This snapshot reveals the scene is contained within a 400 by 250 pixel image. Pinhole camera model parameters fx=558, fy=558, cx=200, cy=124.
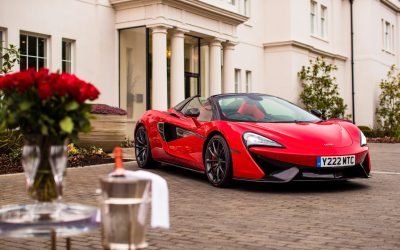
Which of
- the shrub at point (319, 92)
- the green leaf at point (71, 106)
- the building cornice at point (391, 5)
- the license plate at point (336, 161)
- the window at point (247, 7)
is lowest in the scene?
the license plate at point (336, 161)

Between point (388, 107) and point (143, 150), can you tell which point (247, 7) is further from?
point (143, 150)

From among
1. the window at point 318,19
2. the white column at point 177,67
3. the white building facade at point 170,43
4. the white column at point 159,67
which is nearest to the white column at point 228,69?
the white building facade at point 170,43

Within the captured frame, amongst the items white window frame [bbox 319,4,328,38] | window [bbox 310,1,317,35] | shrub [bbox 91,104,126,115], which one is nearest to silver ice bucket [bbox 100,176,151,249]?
shrub [bbox 91,104,126,115]

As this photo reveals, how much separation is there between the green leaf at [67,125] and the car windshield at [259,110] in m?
5.30

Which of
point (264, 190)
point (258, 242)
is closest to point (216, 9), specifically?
point (264, 190)

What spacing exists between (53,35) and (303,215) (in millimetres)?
11499

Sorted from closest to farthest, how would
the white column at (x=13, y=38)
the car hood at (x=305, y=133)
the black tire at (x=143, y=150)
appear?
the car hood at (x=305, y=133) → the black tire at (x=143, y=150) → the white column at (x=13, y=38)

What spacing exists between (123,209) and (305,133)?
5.00 meters

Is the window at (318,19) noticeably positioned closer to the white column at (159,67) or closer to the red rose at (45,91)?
the white column at (159,67)

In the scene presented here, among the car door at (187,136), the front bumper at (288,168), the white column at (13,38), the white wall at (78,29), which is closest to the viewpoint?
the front bumper at (288,168)

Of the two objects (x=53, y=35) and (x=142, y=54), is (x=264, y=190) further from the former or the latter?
(x=142, y=54)

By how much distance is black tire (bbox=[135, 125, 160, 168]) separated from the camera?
32.0 ft

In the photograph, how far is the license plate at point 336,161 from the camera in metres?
7.11

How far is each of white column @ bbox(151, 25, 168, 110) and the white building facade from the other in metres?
0.03
